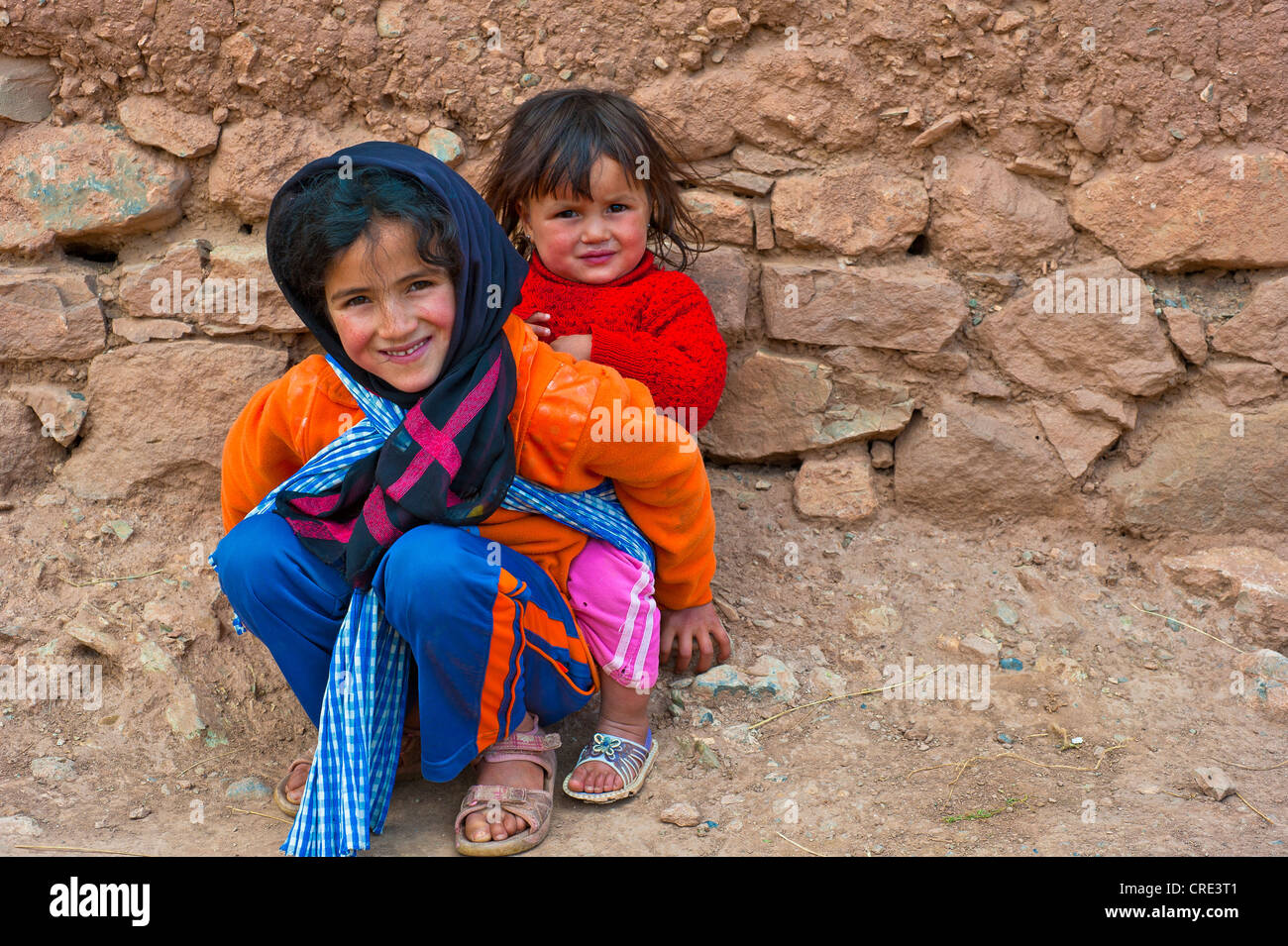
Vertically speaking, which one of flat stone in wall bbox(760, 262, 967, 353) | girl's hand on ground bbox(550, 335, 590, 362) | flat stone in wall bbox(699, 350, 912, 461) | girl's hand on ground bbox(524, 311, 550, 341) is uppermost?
flat stone in wall bbox(760, 262, 967, 353)

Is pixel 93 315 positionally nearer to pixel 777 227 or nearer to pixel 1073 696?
pixel 777 227

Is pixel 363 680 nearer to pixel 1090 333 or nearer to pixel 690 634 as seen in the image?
pixel 690 634

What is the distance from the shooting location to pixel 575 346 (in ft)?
7.74

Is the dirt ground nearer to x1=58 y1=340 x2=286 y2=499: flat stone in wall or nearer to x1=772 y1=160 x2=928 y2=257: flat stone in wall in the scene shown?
x1=58 y1=340 x2=286 y2=499: flat stone in wall

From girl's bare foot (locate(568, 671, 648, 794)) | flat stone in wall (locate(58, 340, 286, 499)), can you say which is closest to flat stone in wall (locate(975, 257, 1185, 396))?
girl's bare foot (locate(568, 671, 648, 794))

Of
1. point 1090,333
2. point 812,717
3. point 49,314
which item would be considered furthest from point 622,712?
point 49,314

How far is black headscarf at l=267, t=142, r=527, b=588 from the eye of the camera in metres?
2.01

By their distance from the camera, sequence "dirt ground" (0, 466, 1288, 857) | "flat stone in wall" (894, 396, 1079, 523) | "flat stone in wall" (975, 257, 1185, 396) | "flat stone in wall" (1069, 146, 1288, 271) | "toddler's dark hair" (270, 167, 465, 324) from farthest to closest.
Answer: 1. "flat stone in wall" (894, 396, 1079, 523)
2. "flat stone in wall" (975, 257, 1185, 396)
3. "flat stone in wall" (1069, 146, 1288, 271)
4. "dirt ground" (0, 466, 1288, 857)
5. "toddler's dark hair" (270, 167, 465, 324)

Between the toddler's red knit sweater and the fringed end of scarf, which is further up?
the toddler's red knit sweater

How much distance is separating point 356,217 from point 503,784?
108cm

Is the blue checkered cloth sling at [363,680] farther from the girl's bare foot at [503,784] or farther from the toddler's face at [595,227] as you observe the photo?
the toddler's face at [595,227]

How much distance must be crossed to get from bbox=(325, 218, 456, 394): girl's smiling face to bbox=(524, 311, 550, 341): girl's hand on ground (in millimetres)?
355

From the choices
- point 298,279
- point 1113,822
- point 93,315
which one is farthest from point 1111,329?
point 93,315

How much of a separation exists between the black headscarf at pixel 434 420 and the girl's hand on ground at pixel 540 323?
0.26 meters
